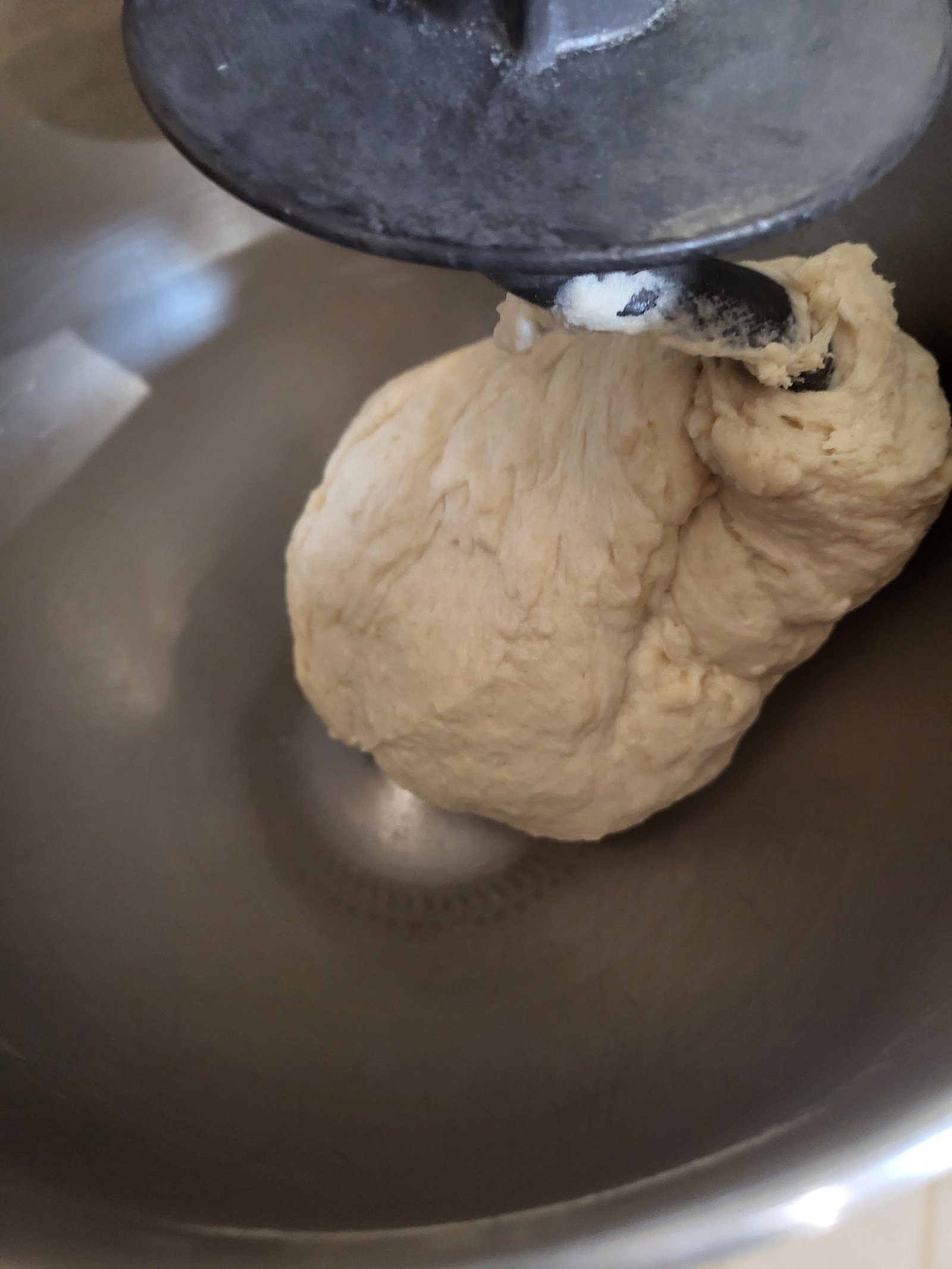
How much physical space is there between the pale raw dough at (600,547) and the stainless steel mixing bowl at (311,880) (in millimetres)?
95

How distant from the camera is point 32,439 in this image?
2.96ft

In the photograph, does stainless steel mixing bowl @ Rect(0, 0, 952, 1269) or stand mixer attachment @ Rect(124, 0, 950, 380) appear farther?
stainless steel mixing bowl @ Rect(0, 0, 952, 1269)

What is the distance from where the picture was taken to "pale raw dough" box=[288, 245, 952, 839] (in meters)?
0.62

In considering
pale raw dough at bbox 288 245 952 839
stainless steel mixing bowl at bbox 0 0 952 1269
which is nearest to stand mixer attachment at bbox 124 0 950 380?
pale raw dough at bbox 288 245 952 839

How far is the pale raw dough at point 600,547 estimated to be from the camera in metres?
0.62

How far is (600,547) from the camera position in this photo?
703mm

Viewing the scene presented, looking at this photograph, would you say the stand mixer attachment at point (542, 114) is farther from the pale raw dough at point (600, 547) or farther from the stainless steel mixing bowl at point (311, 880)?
the stainless steel mixing bowl at point (311, 880)

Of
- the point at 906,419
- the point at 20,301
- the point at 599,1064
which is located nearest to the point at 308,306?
the point at 20,301

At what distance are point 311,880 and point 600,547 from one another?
0.43 m

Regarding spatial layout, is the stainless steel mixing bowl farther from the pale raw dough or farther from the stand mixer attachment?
the stand mixer attachment

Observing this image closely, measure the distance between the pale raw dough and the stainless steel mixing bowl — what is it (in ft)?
0.31

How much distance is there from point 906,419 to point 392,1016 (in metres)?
0.61

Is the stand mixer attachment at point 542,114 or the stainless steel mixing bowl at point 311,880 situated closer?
the stand mixer attachment at point 542,114

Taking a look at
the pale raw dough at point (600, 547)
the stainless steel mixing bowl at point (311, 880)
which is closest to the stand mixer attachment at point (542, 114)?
the pale raw dough at point (600, 547)
